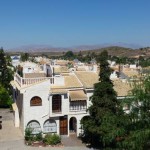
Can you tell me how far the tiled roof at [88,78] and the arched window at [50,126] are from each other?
532cm

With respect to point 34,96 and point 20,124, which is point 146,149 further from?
point 20,124

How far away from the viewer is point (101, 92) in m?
34.8

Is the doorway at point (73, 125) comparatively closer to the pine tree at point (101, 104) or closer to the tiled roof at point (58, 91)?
the tiled roof at point (58, 91)

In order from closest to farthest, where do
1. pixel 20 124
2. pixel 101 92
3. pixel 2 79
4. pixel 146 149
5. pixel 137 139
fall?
pixel 137 139, pixel 146 149, pixel 101 92, pixel 20 124, pixel 2 79

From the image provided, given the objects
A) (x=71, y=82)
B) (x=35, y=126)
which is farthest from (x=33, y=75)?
(x=35, y=126)

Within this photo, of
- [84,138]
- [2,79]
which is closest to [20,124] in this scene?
[84,138]

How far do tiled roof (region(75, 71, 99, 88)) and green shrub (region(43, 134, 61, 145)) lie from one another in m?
6.61

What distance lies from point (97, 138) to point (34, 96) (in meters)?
7.99

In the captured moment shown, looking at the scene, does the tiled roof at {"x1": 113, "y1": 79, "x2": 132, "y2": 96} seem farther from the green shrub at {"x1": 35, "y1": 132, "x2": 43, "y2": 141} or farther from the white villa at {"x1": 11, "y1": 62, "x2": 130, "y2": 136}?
the green shrub at {"x1": 35, "y1": 132, "x2": 43, "y2": 141}

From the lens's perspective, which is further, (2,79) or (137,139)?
(2,79)

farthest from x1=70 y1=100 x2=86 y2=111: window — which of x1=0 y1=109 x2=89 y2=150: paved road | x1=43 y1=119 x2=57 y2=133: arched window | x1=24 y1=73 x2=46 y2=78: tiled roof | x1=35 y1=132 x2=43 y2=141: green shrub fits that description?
x1=24 y1=73 x2=46 y2=78: tiled roof

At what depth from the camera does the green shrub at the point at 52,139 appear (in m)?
35.3

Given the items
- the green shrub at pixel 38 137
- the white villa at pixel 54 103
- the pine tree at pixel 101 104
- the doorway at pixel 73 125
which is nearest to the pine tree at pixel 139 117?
the pine tree at pixel 101 104

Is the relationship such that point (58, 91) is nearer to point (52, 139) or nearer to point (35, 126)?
point (35, 126)
